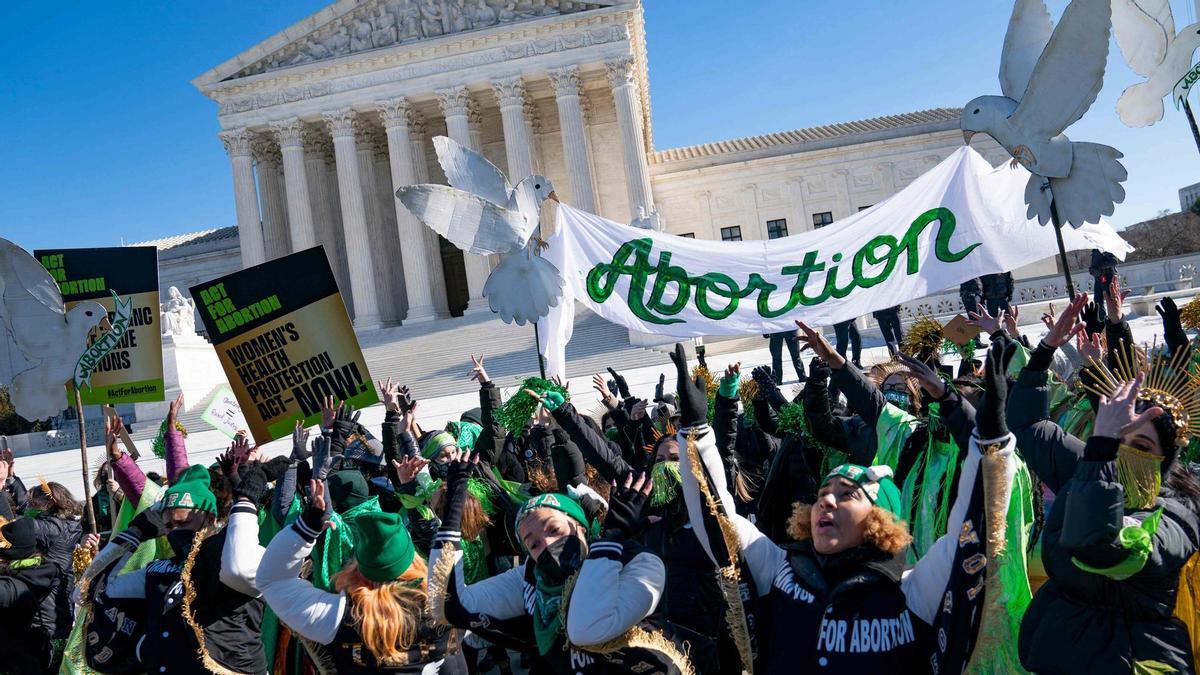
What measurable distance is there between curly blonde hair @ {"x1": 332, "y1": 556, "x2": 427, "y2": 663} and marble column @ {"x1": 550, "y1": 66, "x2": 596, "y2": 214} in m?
29.6

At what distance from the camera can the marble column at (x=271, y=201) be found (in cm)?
3700

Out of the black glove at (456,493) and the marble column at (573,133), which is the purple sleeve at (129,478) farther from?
the marble column at (573,133)

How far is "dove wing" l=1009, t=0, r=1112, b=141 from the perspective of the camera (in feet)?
15.6

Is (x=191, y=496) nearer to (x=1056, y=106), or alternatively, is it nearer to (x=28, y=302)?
(x=28, y=302)

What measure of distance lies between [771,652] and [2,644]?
440cm

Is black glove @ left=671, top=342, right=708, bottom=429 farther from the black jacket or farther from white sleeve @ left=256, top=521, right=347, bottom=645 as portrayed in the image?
white sleeve @ left=256, top=521, right=347, bottom=645

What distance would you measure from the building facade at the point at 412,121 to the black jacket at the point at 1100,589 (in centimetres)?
2661

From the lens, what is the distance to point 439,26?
3403cm

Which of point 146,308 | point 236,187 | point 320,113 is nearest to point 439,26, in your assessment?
point 320,113

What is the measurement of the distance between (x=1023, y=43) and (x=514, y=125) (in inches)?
1133

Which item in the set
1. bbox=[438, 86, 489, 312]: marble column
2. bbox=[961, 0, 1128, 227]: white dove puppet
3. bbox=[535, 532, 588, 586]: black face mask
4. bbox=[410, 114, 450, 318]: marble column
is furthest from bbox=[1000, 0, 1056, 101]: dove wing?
bbox=[410, 114, 450, 318]: marble column

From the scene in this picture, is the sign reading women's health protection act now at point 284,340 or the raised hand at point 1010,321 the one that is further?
the sign reading women's health protection act now at point 284,340

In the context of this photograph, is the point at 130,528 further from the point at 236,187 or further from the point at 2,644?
the point at 236,187

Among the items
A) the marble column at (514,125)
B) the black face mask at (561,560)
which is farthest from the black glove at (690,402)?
the marble column at (514,125)
